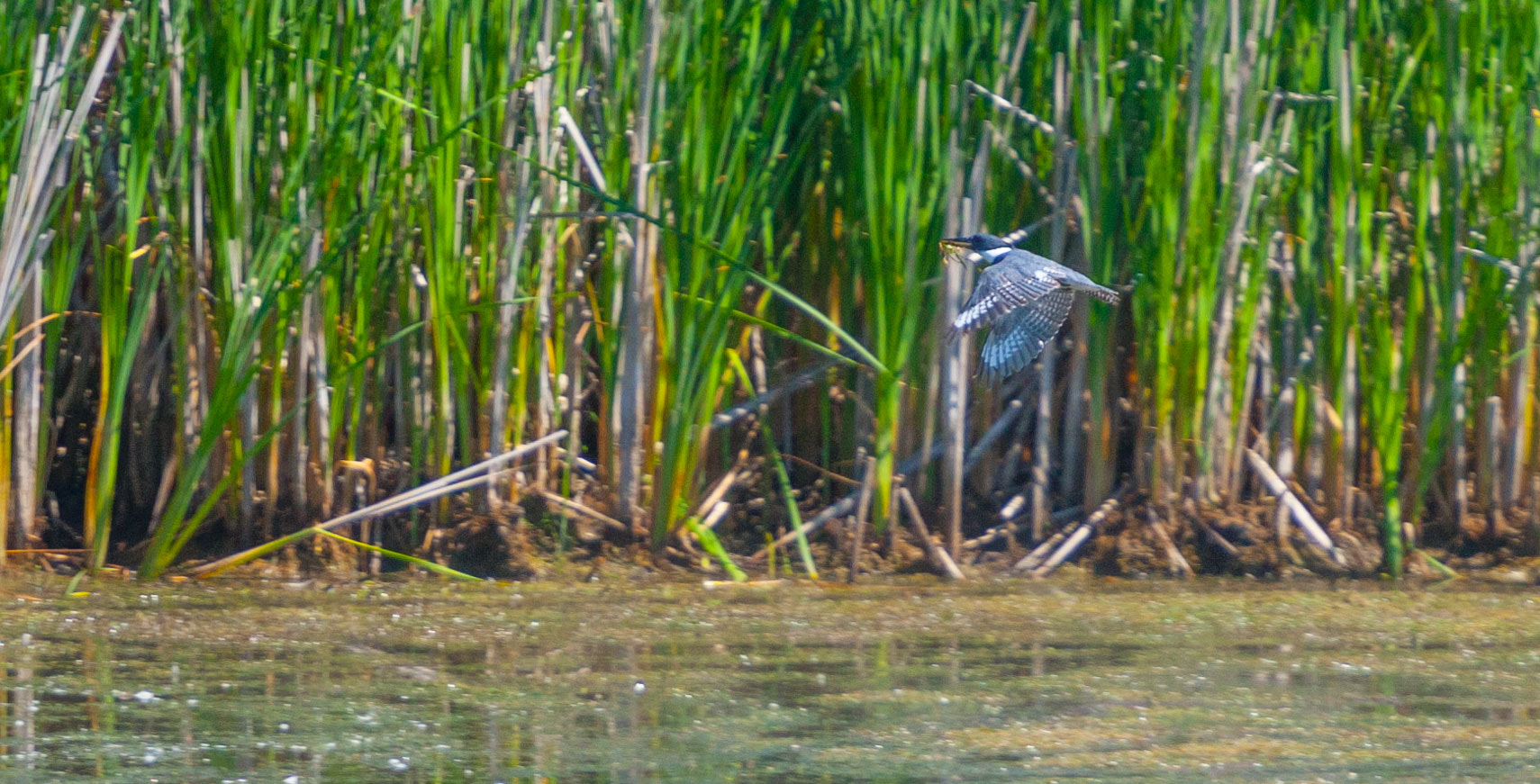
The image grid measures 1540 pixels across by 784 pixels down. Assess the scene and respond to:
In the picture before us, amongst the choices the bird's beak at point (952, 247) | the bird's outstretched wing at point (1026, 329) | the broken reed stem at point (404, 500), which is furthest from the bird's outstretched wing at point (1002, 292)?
the broken reed stem at point (404, 500)

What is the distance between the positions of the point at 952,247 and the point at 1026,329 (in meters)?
0.32

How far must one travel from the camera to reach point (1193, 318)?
418cm

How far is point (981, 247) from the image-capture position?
3.96m

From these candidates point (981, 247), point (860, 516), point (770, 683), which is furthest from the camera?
point (860, 516)

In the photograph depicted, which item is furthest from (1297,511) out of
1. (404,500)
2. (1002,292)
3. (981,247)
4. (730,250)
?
(404,500)

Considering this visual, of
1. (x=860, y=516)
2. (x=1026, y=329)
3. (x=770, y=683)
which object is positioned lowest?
(x=770, y=683)

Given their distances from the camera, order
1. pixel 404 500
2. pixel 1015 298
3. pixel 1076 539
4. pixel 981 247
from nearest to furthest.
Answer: pixel 1015 298 → pixel 981 247 → pixel 404 500 → pixel 1076 539

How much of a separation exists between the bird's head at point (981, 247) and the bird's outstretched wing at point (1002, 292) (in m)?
0.23

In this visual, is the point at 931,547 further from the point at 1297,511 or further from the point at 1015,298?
the point at 1015,298

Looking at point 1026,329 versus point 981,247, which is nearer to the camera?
point 1026,329

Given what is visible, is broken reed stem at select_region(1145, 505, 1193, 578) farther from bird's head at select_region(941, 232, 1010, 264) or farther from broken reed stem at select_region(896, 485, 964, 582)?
bird's head at select_region(941, 232, 1010, 264)

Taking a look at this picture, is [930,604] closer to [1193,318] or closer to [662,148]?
[1193,318]

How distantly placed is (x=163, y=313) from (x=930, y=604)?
2.01 metres

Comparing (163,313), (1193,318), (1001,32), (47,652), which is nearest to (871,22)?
(1001,32)
